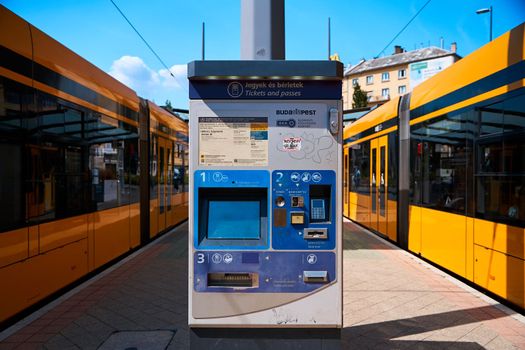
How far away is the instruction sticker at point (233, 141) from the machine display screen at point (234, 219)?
0.29 m

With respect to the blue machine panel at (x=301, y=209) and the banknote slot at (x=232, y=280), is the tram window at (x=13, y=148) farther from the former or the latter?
the blue machine panel at (x=301, y=209)

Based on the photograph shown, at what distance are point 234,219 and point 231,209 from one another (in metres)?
0.07

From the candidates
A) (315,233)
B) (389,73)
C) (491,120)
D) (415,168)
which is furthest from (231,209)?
(389,73)

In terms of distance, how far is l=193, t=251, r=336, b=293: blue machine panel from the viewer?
3.02m

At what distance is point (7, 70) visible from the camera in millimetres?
4238

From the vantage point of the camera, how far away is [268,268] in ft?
9.93

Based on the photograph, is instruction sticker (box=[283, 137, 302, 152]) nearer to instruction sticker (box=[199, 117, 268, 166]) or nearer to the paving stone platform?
instruction sticker (box=[199, 117, 268, 166])

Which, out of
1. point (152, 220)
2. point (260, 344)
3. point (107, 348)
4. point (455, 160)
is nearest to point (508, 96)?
point (455, 160)

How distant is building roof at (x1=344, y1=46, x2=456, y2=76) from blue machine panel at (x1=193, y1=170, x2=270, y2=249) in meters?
72.0

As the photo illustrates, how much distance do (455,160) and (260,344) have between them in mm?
4468

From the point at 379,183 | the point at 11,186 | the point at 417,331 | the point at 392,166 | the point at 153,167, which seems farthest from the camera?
the point at 379,183

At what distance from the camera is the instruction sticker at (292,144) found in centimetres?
305

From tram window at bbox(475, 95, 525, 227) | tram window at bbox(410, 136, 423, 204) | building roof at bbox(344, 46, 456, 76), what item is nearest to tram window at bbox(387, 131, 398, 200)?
tram window at bbox(410, 136, 423, 204)

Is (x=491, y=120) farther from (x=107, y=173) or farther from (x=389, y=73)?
(x=389, y=73)
